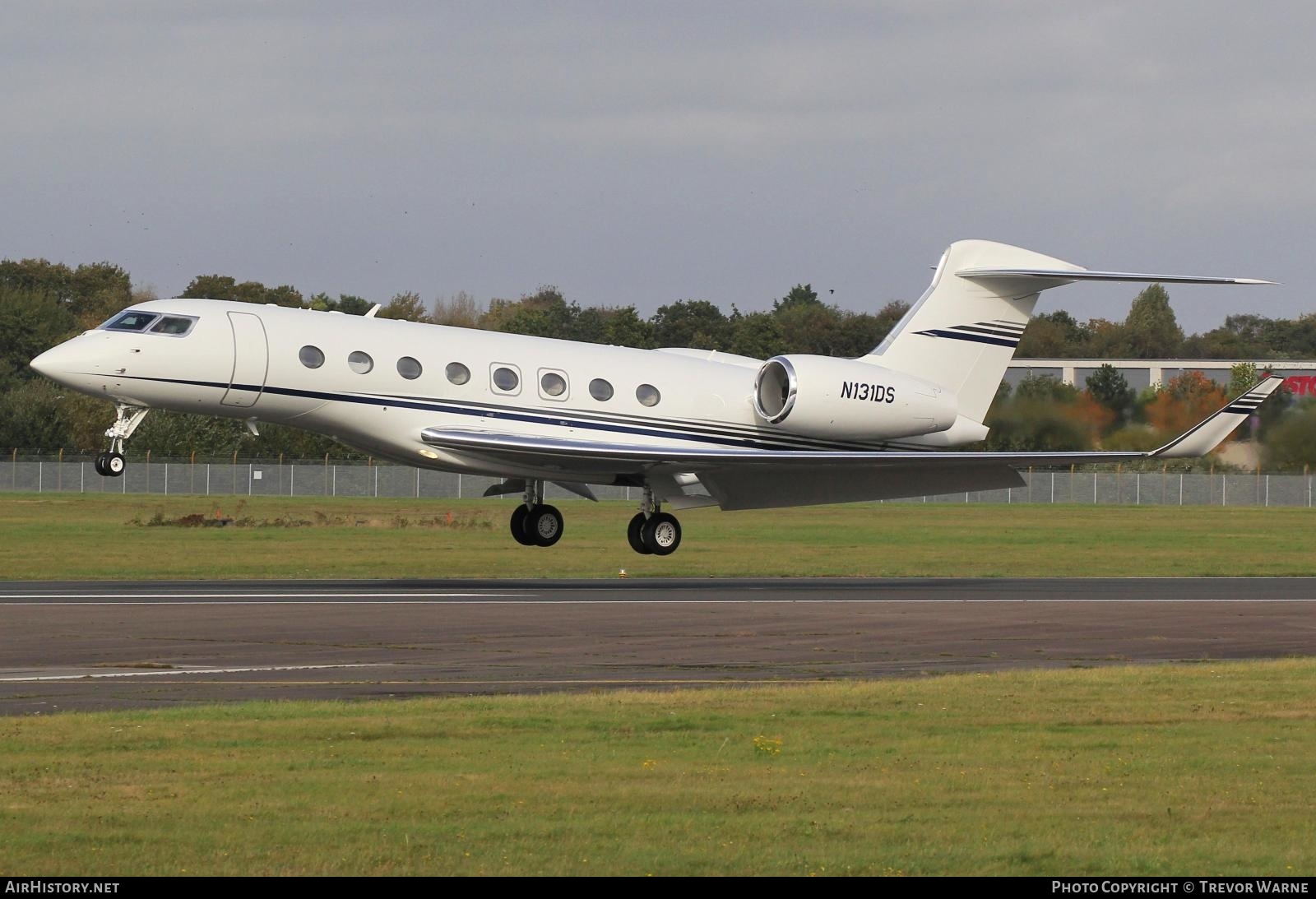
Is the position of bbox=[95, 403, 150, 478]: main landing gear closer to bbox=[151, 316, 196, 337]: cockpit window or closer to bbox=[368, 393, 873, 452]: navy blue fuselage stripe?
bbox=[151, 316, 196, 337]: cockpit window

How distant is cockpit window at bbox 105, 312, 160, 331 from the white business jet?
4 centimetres

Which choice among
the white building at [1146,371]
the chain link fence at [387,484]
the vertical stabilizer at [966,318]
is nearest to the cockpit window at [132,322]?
the vertical stabilizer at [966,318]

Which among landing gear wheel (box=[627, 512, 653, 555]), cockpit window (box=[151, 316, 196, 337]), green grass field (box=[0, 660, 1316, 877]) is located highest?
cockpit window (box=[151, 316, 196, 337])

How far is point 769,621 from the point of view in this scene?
22094mm

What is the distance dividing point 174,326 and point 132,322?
24.6 inches

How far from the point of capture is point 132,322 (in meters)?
25.7

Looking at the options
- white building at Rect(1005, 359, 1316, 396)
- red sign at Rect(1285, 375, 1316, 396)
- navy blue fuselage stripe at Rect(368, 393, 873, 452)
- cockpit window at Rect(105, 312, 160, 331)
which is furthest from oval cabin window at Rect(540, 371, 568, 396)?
red sign at Rect(1285, 375, 1316, 396)

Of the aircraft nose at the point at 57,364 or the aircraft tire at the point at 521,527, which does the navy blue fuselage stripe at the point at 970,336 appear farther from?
the aircraft nose at the point at 57,364

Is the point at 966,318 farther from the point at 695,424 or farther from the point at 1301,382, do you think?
the point at 1301,382

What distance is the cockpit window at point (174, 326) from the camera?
2562 centimetres

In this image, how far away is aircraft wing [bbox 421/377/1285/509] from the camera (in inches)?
1062

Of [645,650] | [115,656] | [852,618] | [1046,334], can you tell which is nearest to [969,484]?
[852,618]

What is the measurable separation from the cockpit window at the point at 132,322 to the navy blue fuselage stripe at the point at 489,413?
0.90 m
